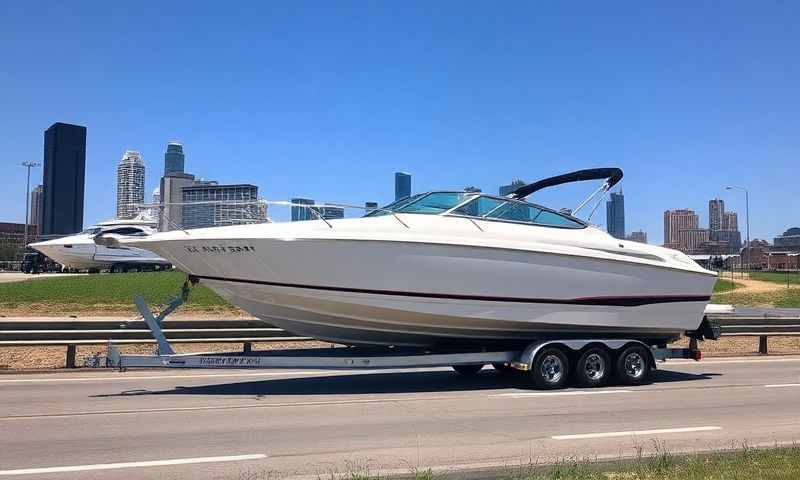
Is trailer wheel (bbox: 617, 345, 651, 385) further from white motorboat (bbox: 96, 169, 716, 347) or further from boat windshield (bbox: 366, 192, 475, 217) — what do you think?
boat windshield (bbox: 366, 192, 475, 217)

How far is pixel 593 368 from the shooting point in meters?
11.3

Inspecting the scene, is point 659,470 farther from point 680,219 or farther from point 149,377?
point 680,219

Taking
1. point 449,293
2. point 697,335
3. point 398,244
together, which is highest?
point 398,244

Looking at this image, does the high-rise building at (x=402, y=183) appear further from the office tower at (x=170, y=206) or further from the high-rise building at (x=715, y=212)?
the high-rise building at (x=715, y=212)

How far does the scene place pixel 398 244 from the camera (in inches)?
387

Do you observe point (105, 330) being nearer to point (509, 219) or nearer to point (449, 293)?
point (449, 293)

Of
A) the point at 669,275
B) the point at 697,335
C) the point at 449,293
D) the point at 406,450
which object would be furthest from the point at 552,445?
the point at 697,335

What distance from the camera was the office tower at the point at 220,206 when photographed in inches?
396

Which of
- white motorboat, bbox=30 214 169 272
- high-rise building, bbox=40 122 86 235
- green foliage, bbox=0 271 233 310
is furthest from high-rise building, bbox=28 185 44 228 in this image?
green foliage, bbox=0 271 233 310

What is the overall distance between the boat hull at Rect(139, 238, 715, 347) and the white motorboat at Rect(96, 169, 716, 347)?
2cm

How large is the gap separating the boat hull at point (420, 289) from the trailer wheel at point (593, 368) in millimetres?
347

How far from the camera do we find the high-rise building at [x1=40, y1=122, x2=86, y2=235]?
172 m

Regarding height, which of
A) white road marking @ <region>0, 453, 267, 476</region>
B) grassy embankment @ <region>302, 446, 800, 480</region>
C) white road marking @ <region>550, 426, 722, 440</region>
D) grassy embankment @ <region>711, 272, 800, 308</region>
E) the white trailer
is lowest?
white road marking @ <region>550, 426, 722, 440</region>

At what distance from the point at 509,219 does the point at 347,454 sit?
5.44m
